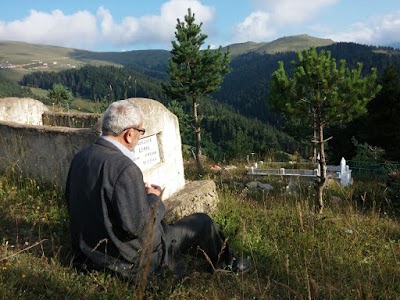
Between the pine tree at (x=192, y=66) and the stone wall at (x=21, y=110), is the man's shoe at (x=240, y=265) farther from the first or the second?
the pine tree at (x=192, y=66)

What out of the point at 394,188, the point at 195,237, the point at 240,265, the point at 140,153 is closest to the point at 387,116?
the point at 394,188

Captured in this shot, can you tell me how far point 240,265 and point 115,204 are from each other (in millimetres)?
1426

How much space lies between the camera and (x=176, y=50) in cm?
2127

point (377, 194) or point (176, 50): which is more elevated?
point (176, 50)

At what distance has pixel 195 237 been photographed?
3.20 meters

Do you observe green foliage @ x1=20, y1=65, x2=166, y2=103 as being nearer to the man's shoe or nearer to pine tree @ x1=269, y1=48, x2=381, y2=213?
pine tree @ x1=269, y1=48, x2=381, y2=213

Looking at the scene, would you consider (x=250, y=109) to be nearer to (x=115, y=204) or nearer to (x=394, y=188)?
(x=394, y=188)

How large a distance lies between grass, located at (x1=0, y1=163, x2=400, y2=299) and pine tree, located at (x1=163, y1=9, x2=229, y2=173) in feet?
53.1

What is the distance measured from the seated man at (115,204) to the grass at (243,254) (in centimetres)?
17

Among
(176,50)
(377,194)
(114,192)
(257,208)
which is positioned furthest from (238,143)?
(114,192)

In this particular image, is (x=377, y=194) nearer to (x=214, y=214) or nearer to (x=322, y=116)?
(x=322, y=116)

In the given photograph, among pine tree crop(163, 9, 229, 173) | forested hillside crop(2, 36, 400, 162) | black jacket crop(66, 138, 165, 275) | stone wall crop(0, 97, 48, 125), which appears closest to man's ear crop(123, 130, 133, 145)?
black jacket crop(66, 138, 165, 275)

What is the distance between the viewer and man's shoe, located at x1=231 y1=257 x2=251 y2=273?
327 centimetres

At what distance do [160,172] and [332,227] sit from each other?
96.8 inches
